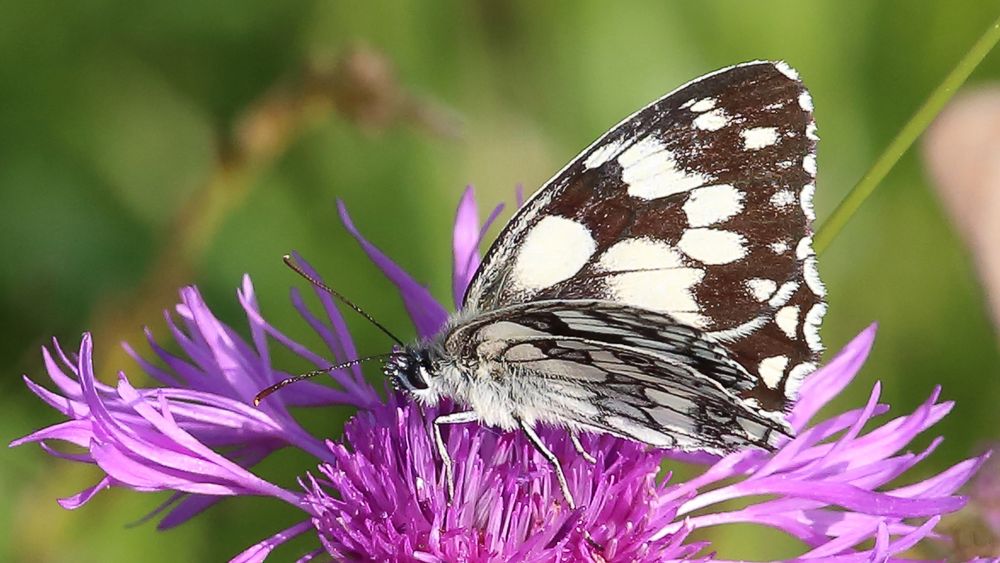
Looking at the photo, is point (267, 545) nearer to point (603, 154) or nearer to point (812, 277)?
point (603, 154)

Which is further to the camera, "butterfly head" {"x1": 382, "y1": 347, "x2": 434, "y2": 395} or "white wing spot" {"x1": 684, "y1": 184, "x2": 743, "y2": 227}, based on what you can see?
"white wing spot" {"x1": 684, "y1": 184, "x2": 743, "y2": 227}

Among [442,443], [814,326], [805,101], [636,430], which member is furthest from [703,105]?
[442,443]

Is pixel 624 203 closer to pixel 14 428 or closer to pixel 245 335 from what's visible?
pixel 245 335

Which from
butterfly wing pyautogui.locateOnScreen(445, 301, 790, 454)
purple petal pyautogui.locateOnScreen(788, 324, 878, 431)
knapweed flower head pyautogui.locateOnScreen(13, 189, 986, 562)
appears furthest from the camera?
purple petal pyautogui.locateOnScreen(788, 324, 878, 431)

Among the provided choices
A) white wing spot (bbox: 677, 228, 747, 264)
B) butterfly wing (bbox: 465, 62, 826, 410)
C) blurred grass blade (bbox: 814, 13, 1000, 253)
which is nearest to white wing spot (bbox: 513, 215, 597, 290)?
butterfly wing (bbox: 465, 62, 826, 410)

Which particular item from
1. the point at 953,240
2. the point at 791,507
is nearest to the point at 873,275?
the point at 953,240

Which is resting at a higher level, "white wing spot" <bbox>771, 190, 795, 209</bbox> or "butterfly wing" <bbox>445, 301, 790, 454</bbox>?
"white wing spot" <bbox>771, 190, 795, 209</bbox>

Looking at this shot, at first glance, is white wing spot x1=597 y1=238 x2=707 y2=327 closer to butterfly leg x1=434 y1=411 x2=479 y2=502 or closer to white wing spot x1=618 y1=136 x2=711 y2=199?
white wing spot x1=618 y1=136 x2=711 y2=199

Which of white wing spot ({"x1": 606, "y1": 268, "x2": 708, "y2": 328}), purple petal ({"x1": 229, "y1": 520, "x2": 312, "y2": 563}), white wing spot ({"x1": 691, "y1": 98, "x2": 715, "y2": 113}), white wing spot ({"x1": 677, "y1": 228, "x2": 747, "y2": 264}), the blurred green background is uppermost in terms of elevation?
the blurred green background
